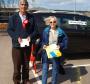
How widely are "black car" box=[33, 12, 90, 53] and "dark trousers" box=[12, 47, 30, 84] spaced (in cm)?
420

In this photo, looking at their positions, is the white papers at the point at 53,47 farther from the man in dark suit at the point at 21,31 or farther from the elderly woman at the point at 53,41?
the man in dark suit at the point at 21,31

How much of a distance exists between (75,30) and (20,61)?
4.70 meters

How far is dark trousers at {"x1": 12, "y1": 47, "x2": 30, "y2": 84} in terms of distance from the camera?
682 cm

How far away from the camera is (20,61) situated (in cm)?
687

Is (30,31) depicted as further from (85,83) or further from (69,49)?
(69,49)

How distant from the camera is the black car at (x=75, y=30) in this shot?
36.6 ft

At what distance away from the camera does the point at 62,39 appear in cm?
718

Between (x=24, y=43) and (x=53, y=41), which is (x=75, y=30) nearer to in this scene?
(x=53, y=41)

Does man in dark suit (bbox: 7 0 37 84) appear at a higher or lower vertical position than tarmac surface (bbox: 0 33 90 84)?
higher

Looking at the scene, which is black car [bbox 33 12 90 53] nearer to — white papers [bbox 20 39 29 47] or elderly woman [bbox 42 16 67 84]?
elderly woman [bbox 42 16 67 84]

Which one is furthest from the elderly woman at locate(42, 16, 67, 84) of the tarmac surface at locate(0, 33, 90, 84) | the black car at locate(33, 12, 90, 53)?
the black car at locate(33, 12, 90, 53)

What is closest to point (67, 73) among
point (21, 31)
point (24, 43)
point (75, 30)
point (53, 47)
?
point (53, 47)

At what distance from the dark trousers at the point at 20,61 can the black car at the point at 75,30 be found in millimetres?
4201

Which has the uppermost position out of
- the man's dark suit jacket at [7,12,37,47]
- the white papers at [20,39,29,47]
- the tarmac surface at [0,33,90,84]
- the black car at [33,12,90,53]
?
the man's dark suit jacket at [7,12,37,47]
